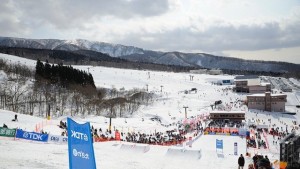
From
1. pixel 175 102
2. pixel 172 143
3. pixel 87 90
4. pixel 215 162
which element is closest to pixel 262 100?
pixel 175 102

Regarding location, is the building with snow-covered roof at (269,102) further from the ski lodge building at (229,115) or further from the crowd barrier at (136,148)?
the crowd barrier at (136,148)

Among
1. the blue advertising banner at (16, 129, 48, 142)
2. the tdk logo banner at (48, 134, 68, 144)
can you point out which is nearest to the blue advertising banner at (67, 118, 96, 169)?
the blue advertising banner at (16, 129, 48, 142)

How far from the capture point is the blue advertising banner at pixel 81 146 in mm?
7271

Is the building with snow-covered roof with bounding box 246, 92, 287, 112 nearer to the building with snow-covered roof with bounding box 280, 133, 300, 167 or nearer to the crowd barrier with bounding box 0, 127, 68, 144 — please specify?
the crowd barrier with bounding box 0, 127, 68, 144

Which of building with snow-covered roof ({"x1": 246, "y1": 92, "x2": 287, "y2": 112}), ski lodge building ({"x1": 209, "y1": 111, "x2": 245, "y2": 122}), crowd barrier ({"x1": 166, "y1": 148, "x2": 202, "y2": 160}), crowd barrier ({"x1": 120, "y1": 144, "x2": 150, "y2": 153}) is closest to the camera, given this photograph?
crowd barrier ({"x1": 166, "y1": 148, "x2": 202, "y2": 160})

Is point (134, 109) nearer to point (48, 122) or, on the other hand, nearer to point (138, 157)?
point (48, 122)

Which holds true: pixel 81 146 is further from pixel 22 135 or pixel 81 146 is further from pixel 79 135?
pixel 22 135

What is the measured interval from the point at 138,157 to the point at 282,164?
9.64 m

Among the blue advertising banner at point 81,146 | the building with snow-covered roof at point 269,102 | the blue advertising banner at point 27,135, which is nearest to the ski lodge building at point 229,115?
the building with snow-covered roof at point 269,102

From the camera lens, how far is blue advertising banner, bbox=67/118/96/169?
23.9ft

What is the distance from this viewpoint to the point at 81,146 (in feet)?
24.1

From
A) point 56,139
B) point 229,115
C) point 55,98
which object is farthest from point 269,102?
point 56,139

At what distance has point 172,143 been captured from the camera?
33656 millimetres

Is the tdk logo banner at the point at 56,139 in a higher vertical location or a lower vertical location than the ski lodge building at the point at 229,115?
higher
